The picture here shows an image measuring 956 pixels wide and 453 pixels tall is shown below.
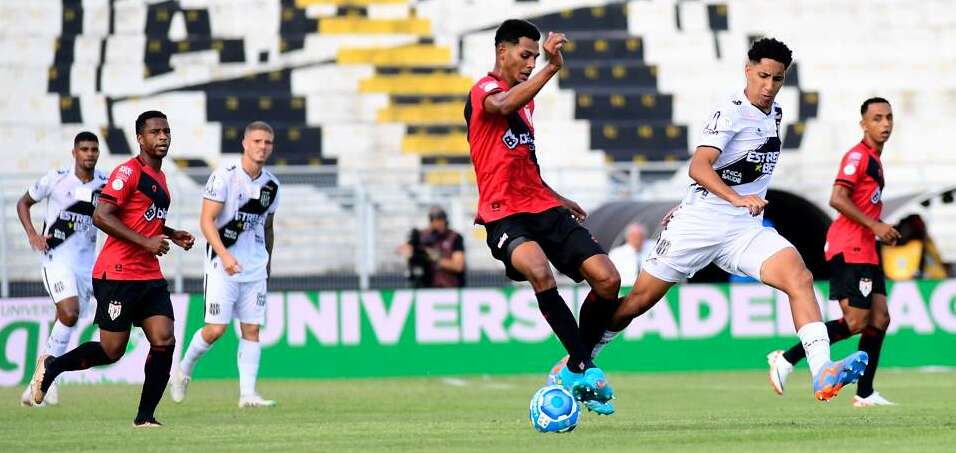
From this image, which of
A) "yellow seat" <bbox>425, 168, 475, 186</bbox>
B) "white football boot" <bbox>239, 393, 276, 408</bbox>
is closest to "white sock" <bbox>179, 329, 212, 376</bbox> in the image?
"white football boot" <bbox>239, 393, 276, 408</bbox>

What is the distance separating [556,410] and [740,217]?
1.66 metres

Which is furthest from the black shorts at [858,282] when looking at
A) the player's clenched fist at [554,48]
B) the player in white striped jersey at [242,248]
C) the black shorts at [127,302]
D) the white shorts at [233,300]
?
the black shorts at [127,302]

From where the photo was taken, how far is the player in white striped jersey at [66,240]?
14.0m

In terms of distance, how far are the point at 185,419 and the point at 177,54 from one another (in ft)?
58.4

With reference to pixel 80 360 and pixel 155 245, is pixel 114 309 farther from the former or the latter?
pixel 80 360

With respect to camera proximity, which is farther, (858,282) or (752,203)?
(858,282)

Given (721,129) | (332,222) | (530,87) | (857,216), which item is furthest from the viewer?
(332,222)

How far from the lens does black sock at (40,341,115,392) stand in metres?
11.0

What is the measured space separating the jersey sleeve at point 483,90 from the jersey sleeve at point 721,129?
3.99 ft

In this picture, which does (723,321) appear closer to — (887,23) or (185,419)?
(185,419)

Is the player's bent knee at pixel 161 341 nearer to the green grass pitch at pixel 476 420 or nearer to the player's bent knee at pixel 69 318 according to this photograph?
the green grass pitch at pixel 476 420

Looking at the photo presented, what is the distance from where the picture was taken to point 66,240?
47.1 feet

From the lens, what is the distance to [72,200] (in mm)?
14133

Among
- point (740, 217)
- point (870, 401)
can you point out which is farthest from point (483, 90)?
point (870, 401)
